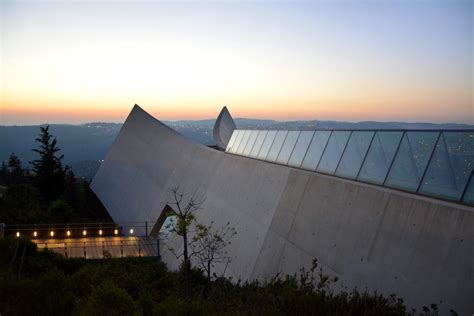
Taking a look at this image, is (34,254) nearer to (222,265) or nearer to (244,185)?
(222,265)

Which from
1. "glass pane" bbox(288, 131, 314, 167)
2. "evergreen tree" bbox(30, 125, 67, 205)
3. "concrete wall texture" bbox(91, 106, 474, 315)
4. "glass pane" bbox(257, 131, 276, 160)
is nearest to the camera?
"concrete wall texture" bbox(91, 106, 474, 315)

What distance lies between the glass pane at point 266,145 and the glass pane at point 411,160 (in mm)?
6137

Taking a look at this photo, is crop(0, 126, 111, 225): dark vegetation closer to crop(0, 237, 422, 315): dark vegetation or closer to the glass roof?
crop(0, 237, 422, 315): dark vegetation

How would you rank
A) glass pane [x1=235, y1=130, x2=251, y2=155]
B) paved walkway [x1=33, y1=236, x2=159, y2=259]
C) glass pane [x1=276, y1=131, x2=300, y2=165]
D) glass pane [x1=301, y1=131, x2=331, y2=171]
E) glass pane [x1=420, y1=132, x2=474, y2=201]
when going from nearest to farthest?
glass pane [x1=420, y1=132, x2=474, y2=201]
glass pane [x1=301, y1=131, x2=331, y2=171]
glass pane [x1=276, y1=131, x2=300, y2=165]
glass pane [x1=235, y1=130, x2=251, y2=155]
paved walkway [x1=33, y1=236, x2=159, y2=259]

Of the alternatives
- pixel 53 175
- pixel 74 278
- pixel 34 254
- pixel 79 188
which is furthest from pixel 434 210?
pixel 79 188

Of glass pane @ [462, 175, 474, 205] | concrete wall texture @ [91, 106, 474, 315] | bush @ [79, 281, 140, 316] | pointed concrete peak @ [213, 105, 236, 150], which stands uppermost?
pointed concrete peak @ [213, 105, 236, 150]

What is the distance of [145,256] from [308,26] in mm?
12310

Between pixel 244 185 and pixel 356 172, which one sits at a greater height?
pixel 356 172

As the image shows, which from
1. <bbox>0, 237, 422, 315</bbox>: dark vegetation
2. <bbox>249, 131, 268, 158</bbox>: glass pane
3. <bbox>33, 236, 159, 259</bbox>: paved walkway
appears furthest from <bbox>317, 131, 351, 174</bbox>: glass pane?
<bbox>33, 236, 159, 259</bbox>: paved walkway

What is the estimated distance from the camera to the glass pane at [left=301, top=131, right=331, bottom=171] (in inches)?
410

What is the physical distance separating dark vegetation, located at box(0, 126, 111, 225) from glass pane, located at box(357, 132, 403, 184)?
18022 mm

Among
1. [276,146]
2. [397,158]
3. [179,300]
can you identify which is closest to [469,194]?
[397,158]

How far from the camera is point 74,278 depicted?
27.3 feet

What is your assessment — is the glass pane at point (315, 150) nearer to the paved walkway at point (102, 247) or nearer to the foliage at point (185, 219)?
the foliage at point (185, 219)
